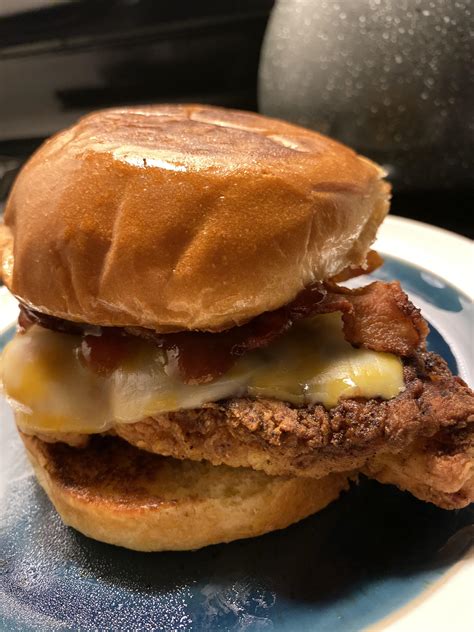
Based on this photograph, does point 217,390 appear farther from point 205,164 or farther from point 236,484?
point 205,164

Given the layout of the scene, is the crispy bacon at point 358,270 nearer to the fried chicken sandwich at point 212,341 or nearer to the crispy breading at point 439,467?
the fried chicken sandwich at point 212,341

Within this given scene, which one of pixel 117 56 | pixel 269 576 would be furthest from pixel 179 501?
pixel 117 56

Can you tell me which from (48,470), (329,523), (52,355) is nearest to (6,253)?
(52,355)

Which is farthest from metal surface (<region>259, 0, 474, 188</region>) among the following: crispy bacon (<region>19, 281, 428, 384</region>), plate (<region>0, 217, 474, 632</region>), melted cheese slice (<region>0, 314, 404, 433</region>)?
plate (<region>0, 217, 474, 632</region>)

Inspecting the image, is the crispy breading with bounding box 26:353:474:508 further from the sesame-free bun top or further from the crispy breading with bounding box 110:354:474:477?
the sesame-free bun top

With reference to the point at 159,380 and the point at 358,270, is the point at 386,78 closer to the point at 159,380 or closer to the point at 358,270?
the point at 358,270

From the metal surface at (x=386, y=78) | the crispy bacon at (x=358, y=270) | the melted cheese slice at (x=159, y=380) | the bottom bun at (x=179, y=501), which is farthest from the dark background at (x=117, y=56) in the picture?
the bottom bun at (x=179, y=501)
